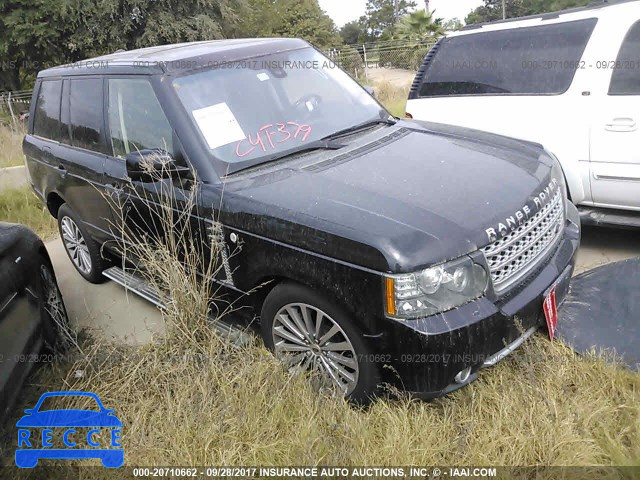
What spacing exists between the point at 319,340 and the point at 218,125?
1.43 metres

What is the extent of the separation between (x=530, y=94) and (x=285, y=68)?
2.16 meters

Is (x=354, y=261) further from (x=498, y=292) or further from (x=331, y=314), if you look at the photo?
(x=498, y=292)

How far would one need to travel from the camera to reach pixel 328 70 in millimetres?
4094

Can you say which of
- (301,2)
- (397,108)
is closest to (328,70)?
(397,108)

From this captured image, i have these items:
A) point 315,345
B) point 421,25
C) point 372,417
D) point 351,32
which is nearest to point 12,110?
point 315,345

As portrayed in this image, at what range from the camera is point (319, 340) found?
2783 mm

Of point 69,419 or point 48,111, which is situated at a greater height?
point 48,111

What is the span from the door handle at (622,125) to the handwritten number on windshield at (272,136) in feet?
7.62

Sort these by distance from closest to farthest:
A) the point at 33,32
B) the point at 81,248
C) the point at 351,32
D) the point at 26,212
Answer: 1. the point at 81,248
2. the point at 26,212
3. the point at 33,32
4. the point at 351,32

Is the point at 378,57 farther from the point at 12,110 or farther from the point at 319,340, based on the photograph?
the point at 319,340

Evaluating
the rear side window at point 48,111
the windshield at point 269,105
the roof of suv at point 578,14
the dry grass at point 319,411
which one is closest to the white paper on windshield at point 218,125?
the windshield at point 269,105

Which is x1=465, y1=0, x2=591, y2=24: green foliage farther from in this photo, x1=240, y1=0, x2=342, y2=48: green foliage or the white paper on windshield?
the white paper on windshield

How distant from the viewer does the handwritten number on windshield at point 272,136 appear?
3.24m

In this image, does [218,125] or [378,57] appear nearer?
[218,125]
